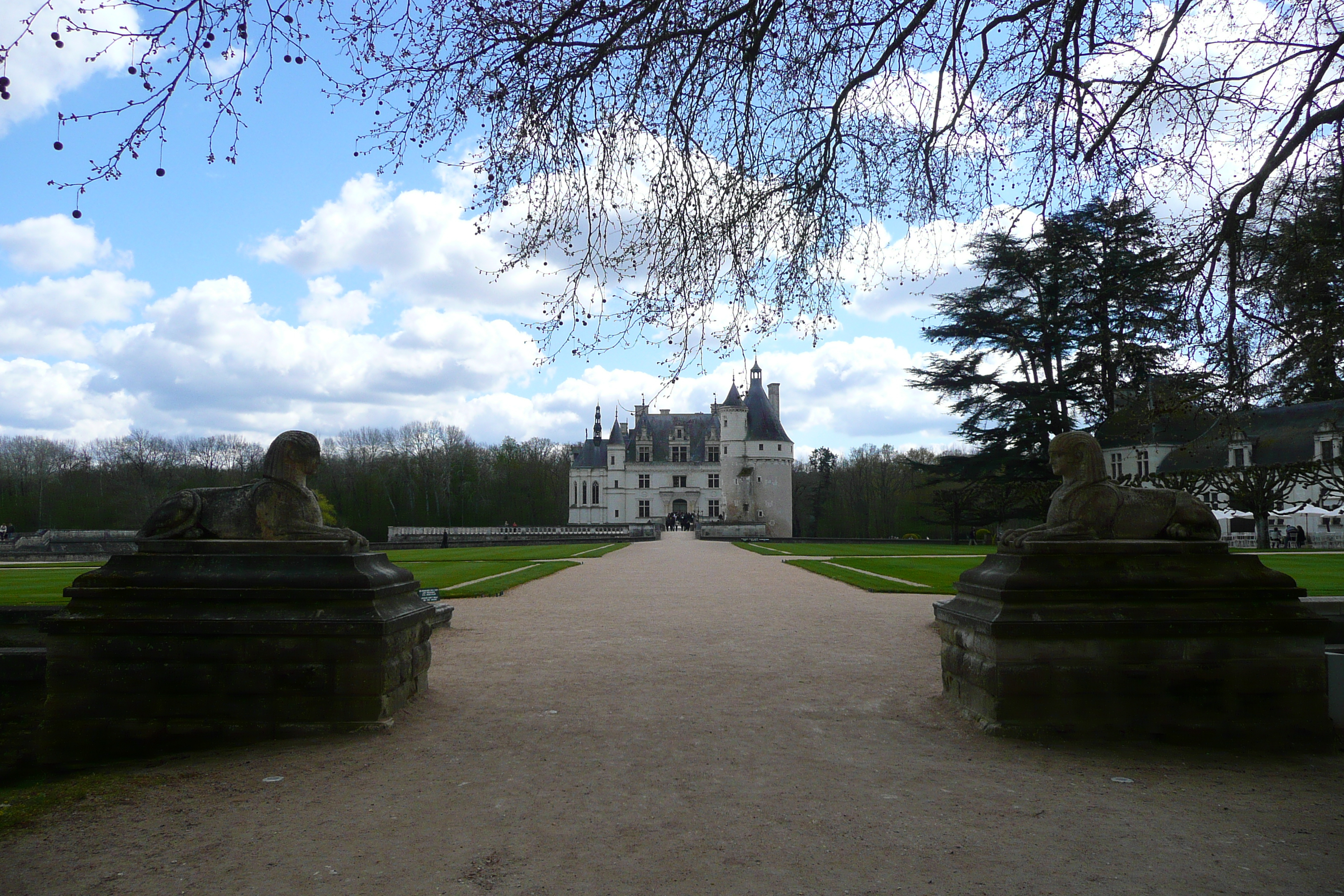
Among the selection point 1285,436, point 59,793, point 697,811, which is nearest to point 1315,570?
point 697,811

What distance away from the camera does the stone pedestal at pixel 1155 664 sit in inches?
204

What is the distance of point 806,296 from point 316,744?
4687 millimetres

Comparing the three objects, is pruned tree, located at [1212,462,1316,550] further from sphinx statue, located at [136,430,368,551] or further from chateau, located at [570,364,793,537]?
chateau, located at [570,364,793,537]

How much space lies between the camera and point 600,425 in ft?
254

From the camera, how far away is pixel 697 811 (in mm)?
4039

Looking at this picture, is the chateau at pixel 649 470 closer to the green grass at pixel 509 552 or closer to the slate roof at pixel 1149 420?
the green grass at pixel 509 552

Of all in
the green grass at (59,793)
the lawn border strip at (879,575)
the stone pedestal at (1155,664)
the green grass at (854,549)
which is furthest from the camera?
the green grass at (854,549)

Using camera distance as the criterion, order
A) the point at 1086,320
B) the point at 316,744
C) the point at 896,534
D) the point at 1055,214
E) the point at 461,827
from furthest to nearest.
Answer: the point at 896,534, the point at 1086,320, the point at 1055,214, the point at 316,744, the point at 461,827

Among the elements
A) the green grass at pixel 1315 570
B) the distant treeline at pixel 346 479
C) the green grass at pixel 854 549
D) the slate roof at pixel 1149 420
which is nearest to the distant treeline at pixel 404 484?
the distant treeline at pixel 346 479

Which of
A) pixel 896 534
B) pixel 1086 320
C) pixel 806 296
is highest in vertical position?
pixel 1086 320

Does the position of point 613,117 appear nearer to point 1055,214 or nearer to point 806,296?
point 806,296

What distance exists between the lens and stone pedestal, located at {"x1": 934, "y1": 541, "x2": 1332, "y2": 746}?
5188mm

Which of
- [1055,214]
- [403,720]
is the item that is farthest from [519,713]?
[1055,214]

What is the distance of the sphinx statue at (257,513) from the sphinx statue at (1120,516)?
15.8 feet
